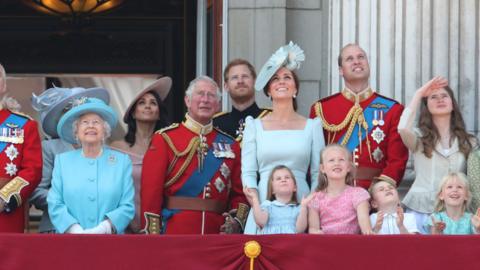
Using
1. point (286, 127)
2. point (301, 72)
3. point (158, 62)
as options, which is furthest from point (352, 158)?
point (158, 62)

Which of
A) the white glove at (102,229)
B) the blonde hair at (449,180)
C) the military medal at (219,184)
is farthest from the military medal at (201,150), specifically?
the blonde hair at (449,180)

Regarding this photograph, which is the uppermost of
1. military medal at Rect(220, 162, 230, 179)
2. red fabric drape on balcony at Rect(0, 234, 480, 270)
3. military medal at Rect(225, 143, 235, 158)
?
military medal at Rect(225, 143, 235, 158)

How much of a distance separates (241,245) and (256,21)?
3.06 m

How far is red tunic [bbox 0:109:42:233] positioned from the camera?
9016mm

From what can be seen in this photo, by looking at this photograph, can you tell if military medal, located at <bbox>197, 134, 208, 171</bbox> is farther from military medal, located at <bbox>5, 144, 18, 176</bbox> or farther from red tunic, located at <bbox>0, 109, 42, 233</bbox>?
military medal, located at <bbox>5, 144, 18, 176</bbox>

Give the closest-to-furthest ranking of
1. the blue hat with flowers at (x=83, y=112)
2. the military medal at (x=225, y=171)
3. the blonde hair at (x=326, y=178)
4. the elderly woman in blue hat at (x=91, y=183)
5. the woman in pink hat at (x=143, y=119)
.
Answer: the blonde hair at (x=326, y=178)
the elderly woman in blue hat at (x=91, y=183)
the blue hat with flowers at (x=83, y=112)
the military medal at (x=225, y=171)
the woman in pink hat at (x=143, y=119)

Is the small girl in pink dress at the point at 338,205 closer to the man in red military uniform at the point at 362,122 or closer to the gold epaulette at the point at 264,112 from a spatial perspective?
the man in red military uniform at the point at 362,122

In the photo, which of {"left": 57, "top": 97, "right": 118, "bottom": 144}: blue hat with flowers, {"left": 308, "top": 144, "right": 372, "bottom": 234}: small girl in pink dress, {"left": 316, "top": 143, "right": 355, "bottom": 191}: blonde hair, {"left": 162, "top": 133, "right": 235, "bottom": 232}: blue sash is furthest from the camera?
{"left": 162, "top": 133, "right": 235, "bottom": 232}: blue sash

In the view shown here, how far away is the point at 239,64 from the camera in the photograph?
991 cm

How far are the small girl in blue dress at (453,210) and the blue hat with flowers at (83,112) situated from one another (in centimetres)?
197

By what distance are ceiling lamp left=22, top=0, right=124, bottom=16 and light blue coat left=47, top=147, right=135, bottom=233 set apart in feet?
15.1

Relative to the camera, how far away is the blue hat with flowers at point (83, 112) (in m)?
9.23

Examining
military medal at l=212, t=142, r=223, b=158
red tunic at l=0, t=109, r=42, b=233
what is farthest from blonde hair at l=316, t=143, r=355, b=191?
red tunic at l=0, t=109, r=42, b=233

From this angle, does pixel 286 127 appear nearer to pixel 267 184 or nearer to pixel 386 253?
A: pixel 267 184
